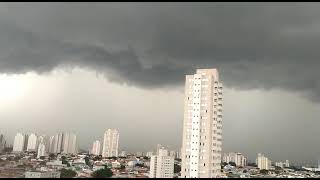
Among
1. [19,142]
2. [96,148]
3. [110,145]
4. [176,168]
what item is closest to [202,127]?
A: [176,168]

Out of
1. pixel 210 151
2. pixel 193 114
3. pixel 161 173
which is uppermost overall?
pixel 193 114

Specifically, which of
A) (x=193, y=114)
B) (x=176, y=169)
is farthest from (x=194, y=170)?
(x=176, y=169)

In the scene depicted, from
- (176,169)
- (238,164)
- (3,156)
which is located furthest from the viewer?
(238,164)

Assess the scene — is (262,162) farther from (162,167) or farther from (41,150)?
(41,150)

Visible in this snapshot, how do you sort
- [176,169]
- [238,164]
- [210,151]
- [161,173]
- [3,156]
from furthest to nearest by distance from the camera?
[238,164] < [3,156] < [176,169] < [161,173] < [210,151]

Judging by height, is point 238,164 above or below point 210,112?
below

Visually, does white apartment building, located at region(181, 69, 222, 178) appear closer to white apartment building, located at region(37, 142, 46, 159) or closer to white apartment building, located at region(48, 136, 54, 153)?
white apartment building, located at region(37, 142, 46, 159)

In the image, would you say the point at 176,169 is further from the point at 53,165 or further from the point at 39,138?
the point at 39,138

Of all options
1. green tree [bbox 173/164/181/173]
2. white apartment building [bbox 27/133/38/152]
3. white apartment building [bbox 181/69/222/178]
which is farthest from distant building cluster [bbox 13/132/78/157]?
white apartment building [bbox 181/69/222/178]
